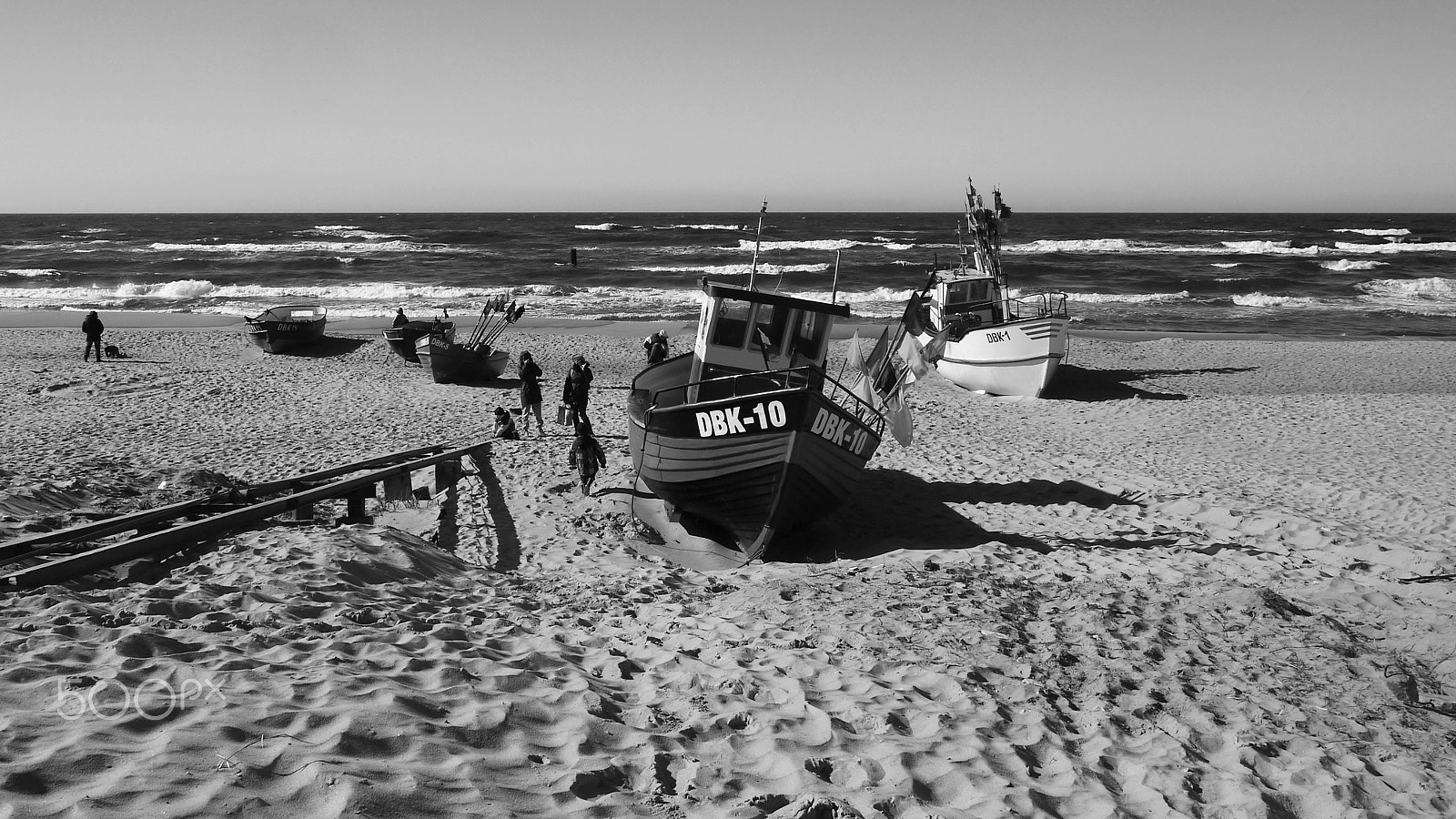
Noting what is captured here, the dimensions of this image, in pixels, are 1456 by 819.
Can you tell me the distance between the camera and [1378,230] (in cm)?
9175

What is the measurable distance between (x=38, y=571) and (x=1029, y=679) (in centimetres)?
650

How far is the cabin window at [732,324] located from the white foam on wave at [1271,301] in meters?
37.0

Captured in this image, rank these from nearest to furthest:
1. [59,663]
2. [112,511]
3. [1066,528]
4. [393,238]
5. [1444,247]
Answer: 1. [59,663]
2. [112,511]
3. [1066,528]
4. [1444,247]
5. [393,238]

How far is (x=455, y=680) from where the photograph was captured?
4949 mm

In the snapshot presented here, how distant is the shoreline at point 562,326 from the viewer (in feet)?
99.8

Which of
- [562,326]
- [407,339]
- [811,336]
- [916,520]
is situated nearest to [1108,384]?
[916,520]

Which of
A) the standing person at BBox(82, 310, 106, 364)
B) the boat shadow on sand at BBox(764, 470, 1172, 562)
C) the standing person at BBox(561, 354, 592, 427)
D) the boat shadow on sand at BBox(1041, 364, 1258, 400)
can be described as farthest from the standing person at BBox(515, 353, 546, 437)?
the standing person at BBox(82, 310, 106, 364)

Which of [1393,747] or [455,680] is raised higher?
[455,680]

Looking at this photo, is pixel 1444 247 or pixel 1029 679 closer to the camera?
pixel 1029 679

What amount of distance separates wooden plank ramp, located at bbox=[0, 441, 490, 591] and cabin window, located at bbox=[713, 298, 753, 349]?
13.0ft

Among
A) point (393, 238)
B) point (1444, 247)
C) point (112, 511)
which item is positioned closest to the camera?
point (112, 511)

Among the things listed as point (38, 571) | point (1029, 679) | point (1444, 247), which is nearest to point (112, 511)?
point (38, 571)

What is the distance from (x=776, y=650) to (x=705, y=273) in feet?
156

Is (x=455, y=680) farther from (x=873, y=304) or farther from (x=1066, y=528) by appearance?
(x=873, y=304)
